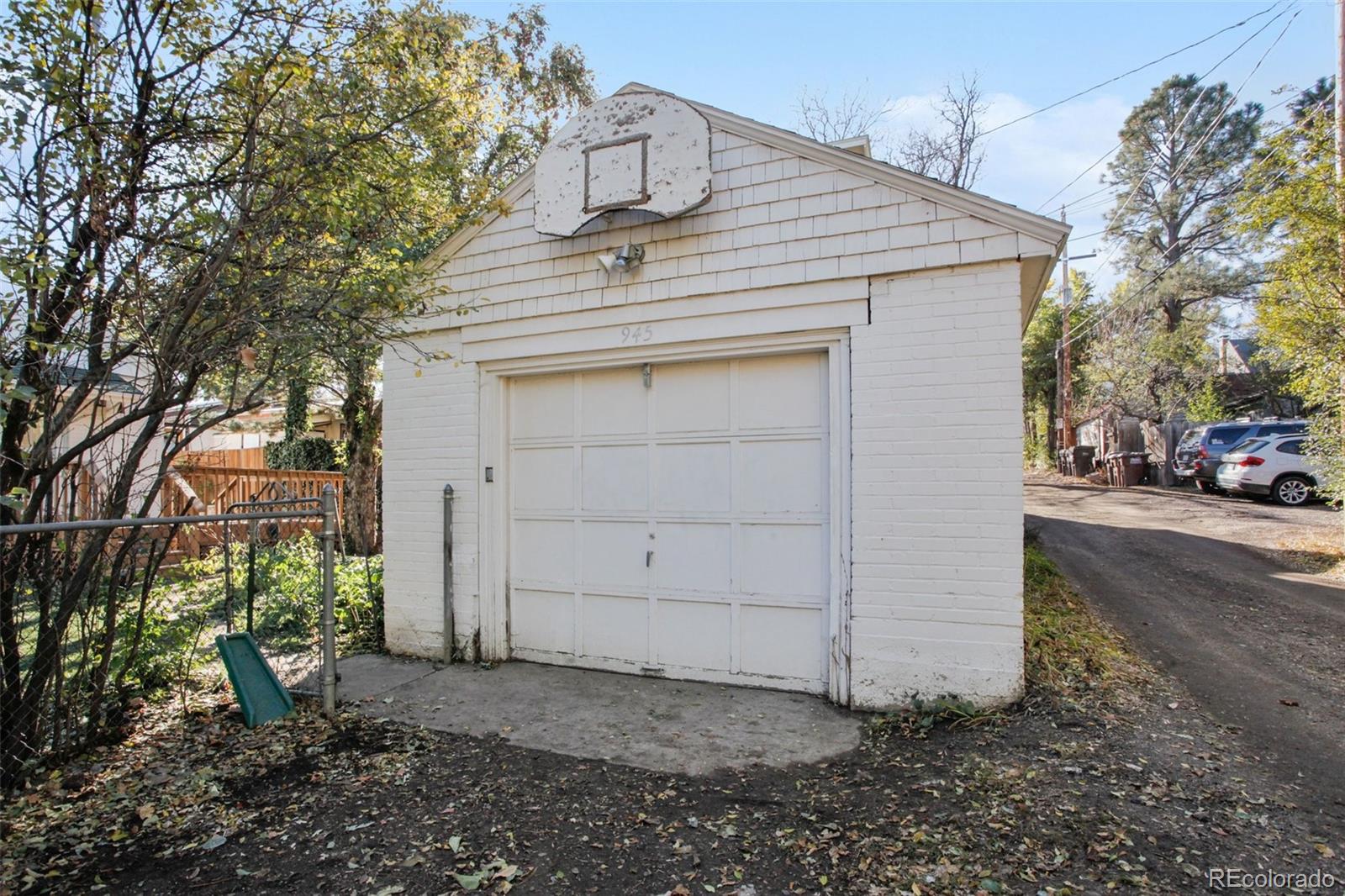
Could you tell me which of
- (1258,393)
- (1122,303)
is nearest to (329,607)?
(1258,393)

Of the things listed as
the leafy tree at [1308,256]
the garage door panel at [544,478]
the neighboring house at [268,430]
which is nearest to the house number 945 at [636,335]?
the garage door panel at [544,478]

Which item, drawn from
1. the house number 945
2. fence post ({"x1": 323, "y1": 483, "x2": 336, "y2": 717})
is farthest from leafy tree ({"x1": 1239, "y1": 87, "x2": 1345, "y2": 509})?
fence post ({"x1": 323, "y1": 483, "x2": 336, "y2": 717})

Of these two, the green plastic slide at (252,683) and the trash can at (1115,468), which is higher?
the trash can at (1115,468)

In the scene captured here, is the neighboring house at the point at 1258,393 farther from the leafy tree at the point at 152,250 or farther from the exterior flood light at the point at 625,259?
the leafy tree at the point at 152,250

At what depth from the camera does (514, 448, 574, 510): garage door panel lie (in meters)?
5.26

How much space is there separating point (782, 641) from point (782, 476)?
1.12 metres

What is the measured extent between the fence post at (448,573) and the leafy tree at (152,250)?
61.6 inches

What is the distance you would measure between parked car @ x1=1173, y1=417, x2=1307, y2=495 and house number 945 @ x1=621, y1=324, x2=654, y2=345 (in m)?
13.9

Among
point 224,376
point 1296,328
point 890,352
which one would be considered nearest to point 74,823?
point 224,376

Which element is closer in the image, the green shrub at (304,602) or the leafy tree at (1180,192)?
the green shrub at (304,602)

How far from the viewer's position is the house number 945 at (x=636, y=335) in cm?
485

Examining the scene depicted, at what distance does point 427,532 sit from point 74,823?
2.75 meters

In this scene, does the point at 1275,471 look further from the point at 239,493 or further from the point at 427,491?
the point at 239,493

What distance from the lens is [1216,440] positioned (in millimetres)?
13891
